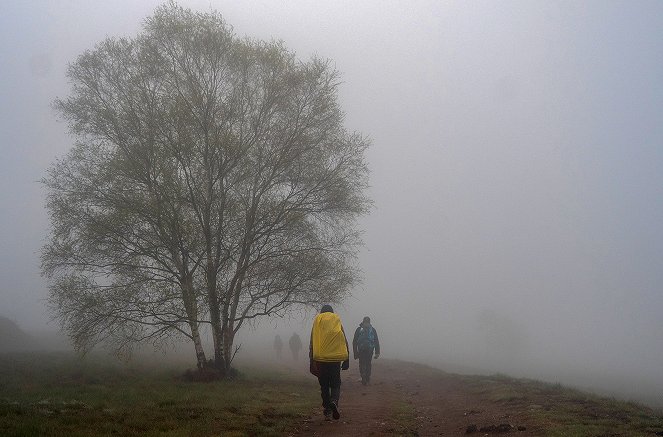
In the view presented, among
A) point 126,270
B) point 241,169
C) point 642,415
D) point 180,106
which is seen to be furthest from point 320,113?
point 642,415

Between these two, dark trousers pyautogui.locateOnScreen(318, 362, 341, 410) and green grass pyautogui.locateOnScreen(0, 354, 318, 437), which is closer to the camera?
green grass pyautogui.locateOnScreen(0, 354, 318, 437)

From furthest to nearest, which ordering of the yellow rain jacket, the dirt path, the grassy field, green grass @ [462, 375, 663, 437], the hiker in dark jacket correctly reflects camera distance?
the hiker in dark jacket < the yellow rain jacket < the dirt path < green grass @ [462, 375, 663, 437] < the grassy field

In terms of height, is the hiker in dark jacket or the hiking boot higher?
the hiker in dark jacket

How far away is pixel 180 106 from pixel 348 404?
42.1 ft

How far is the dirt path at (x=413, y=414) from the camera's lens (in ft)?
35.0

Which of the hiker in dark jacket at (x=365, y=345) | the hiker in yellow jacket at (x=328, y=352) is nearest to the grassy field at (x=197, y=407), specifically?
the hiker in yellow jacket at (x=328, y=352)

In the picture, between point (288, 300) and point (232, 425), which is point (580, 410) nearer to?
point (232, 425)

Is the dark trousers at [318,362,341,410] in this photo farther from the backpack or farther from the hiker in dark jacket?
the backpack

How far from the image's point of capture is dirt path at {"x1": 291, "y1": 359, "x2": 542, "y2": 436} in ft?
35.0

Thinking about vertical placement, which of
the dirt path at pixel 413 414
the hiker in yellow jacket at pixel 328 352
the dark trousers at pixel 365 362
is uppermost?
the hiker in yellow jacket at pixel 328 352

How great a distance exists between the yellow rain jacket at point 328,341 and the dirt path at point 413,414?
5.11ft

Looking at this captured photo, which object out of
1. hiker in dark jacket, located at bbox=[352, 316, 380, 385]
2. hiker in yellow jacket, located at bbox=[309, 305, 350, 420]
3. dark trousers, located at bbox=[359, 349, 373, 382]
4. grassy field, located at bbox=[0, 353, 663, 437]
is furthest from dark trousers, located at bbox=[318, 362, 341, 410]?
dark trousers, located at bbox=[359, 349, 373, 382]

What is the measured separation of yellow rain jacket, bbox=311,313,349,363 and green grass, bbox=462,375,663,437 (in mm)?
4787

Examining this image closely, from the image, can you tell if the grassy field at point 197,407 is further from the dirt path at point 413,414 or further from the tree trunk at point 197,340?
the tree trunk at point 197,340
